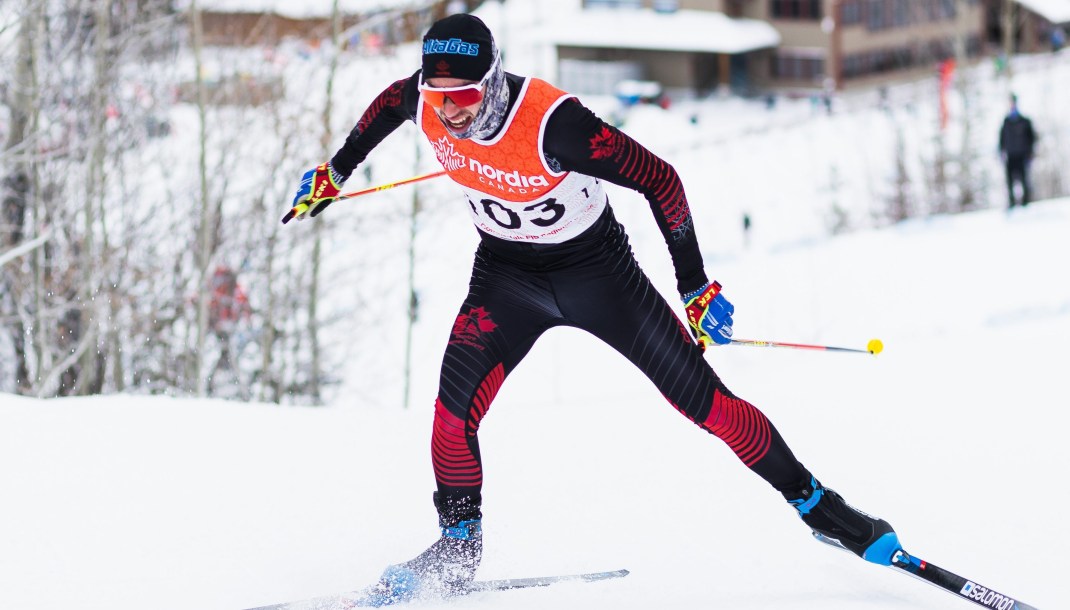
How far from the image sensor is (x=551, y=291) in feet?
9.48

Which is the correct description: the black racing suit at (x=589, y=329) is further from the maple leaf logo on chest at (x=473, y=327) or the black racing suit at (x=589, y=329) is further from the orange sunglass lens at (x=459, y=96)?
the orange sunglass lens at (x=459, y=96)

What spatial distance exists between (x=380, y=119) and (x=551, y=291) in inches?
31.0

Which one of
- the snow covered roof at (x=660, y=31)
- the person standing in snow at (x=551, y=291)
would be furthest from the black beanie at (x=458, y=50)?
the snow covered roof at (x=660, y=31)

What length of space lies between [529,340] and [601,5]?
2390 centimetres

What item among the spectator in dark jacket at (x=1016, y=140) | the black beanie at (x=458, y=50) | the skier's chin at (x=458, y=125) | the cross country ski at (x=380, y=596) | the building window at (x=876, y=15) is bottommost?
the cross country ski at (x=380, y=596)

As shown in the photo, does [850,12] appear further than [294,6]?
Yes

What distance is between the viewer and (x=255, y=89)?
1109 centimetres

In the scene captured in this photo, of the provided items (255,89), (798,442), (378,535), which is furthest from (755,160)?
(378,535)

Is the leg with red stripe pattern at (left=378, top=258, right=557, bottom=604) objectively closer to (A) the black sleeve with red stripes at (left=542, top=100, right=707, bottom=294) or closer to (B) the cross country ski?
(B) the cross country ski

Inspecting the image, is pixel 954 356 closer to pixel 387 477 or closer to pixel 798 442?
pixel 798 442

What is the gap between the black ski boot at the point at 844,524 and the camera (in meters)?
2.87

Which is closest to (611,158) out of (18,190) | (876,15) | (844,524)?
(844,524)

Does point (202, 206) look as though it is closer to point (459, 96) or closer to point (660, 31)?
point (459, 96)

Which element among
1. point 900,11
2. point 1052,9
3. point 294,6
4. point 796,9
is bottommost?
point 294,6
